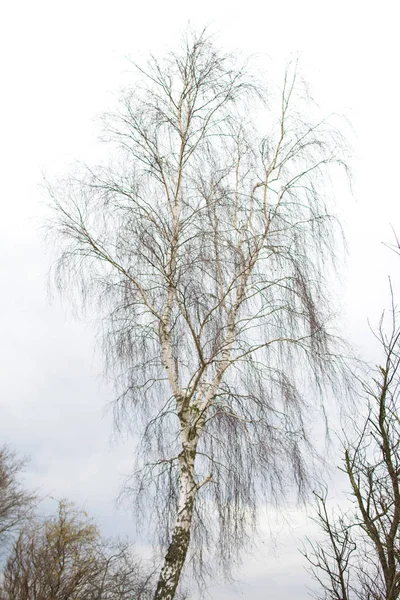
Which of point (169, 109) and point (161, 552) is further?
point (169, 109)

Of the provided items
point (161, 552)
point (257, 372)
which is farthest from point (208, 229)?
point (161, 552)

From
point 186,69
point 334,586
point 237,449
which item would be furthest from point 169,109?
point 334,586

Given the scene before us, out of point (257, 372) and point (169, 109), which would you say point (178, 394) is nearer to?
point (257, 372)

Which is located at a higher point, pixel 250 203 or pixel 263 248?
pixel 250 203

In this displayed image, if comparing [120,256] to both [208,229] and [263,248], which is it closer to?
[208,229]

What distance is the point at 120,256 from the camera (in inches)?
328

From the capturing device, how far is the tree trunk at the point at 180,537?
665cm

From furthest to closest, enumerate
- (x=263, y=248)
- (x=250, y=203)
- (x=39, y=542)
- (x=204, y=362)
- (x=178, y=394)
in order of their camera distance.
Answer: (x=39, y=542), (x=250, y=203), (x=263, y=248), (x=178, y=394), (x=204, y=362)

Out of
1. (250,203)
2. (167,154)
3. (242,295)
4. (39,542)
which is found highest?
(167,154)

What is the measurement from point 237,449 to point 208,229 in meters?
3.03

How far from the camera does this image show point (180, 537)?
22.6 ft

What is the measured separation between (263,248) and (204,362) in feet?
6.71

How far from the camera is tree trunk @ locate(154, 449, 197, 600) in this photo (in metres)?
6.65

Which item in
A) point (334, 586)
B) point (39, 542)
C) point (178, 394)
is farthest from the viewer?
point (39, 542)
